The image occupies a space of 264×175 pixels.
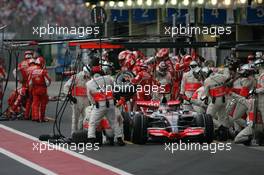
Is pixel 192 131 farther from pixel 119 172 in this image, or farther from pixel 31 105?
pixel 31 105

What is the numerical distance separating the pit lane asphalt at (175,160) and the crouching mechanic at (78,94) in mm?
2411

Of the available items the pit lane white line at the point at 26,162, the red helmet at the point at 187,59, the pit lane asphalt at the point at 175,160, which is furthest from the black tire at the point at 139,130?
the red helmet at the point at 187,59

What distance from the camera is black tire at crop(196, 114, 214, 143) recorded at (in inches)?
819

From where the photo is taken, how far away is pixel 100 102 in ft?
67.4

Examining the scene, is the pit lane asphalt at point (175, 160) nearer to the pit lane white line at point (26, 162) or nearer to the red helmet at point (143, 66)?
the pit lane white line at point (26, 162)

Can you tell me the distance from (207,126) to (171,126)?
0.75m

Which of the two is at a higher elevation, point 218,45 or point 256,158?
point 218,45

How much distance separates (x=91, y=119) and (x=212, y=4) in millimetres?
11651

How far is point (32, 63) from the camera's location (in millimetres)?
27516

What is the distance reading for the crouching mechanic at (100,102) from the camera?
67.2 ft

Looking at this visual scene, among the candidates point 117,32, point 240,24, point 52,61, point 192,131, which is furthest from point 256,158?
point 52,61

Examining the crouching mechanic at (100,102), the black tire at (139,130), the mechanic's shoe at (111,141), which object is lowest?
the mechanic's shoe at (111,141)

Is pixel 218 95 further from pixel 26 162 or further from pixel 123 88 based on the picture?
pixel 26 162

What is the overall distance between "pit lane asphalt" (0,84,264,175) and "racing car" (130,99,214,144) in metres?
0.27
